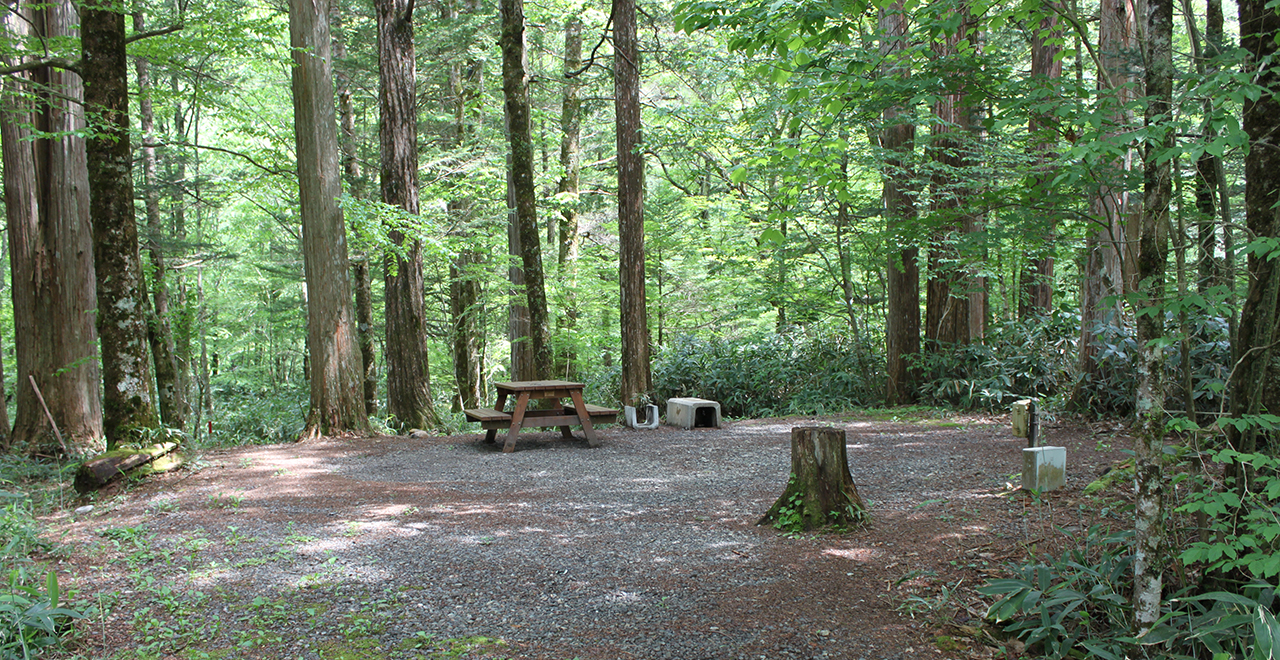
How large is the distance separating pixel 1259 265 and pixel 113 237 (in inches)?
300

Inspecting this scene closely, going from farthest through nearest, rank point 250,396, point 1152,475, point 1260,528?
point 250,396 < point 1152,475 < point 1260,528

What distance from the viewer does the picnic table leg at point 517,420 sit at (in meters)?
7.79

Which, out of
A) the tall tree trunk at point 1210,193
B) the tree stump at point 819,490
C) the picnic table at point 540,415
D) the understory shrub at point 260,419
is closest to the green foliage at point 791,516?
the tree stump at point 819,490

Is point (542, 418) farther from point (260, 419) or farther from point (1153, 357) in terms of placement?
point (260, 419)

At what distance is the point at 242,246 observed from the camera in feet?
87.8

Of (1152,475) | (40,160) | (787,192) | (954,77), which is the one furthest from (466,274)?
(1152,475)

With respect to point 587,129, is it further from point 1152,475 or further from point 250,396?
point 1152,475

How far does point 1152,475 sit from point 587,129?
16.0m

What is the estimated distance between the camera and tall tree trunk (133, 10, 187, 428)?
985 cm

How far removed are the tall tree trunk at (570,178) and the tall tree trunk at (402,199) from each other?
4854mm

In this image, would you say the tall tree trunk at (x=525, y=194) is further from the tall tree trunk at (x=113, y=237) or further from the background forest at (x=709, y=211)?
the tall tree trunk at (x=113, y=237)

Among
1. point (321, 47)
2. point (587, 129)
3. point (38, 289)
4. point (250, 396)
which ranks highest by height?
point (587, 129)

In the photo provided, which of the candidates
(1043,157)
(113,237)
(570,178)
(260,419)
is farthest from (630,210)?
(260,419)

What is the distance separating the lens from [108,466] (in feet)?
18.9
